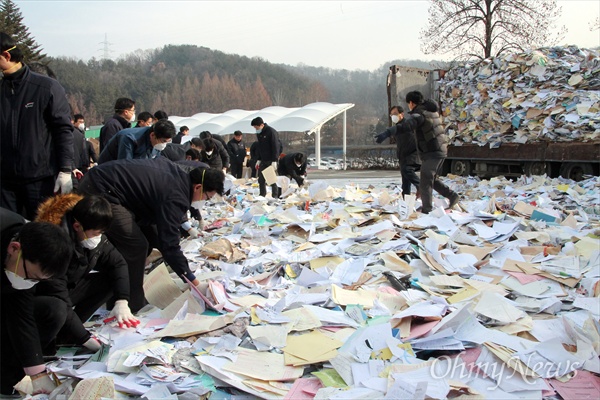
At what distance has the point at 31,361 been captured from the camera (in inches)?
94.7

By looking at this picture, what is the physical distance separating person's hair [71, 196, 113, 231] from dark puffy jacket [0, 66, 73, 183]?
81 centimetres

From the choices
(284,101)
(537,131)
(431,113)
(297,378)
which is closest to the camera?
(297,378)

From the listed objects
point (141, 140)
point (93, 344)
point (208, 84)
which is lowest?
point (93, 344)

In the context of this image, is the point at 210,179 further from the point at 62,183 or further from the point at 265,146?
the point at 265,146

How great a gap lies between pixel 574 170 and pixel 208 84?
62.2m

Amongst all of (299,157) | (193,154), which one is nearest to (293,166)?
(299,157)

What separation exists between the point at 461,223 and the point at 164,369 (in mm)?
3414

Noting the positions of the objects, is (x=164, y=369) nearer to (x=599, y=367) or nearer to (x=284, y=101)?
(x=599, y=367)

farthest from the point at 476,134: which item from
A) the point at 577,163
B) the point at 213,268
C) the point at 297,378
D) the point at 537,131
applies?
the point at 297,378

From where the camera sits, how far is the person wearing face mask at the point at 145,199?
118 inches

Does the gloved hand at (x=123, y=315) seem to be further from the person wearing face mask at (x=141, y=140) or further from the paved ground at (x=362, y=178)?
the paved ground at (x=362, y=178)

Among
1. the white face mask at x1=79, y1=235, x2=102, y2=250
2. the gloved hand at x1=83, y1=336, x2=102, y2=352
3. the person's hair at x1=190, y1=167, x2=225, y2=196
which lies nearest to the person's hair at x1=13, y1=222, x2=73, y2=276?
the white face mask at x1=79, y1=235, x2=102, y2=250

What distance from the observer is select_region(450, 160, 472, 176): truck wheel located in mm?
10622

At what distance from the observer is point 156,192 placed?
313 cm
